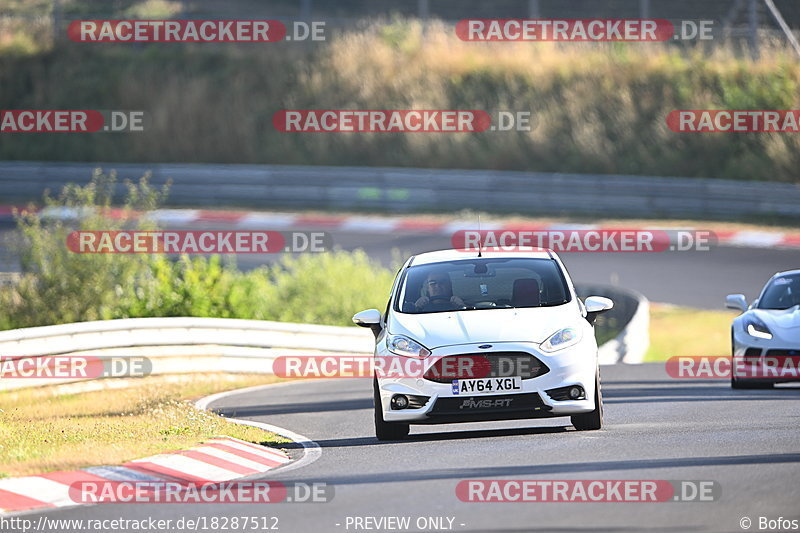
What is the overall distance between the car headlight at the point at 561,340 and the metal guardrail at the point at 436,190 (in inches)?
897

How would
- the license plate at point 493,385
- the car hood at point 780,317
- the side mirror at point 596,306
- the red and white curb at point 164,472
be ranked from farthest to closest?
the car hood at point 780,317, the side mirror at point 596,306, the license plate at point 493,385, the red and white curb at point 164,472

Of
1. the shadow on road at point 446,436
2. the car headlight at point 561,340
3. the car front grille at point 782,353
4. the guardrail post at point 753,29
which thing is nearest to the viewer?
A: the car headlight at point 561,340

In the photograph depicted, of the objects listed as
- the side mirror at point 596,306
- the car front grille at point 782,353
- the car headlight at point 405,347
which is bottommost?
the car front grille at point 782,353

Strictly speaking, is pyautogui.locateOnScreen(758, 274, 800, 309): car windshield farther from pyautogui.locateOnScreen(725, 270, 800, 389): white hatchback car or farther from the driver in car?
the driver in car

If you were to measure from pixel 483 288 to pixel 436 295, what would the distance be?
0.56 m

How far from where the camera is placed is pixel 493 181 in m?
37.2

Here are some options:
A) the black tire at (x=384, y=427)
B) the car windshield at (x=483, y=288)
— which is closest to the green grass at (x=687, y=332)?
the car windshield at (x=483, y=288)

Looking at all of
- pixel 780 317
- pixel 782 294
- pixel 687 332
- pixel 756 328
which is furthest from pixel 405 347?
pixel 687 332

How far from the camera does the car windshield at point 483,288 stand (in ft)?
40.4

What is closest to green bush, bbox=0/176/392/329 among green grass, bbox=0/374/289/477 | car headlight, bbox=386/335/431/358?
green grass, bbox=0/374/289/477

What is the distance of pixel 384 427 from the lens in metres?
11.8

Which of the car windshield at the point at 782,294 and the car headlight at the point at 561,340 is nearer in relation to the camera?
the car headlight at the point at 561,340

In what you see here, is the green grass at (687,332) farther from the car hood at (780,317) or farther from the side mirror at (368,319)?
the side mirror at (368,319)

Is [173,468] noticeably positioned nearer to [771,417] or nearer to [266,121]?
[771,417]
